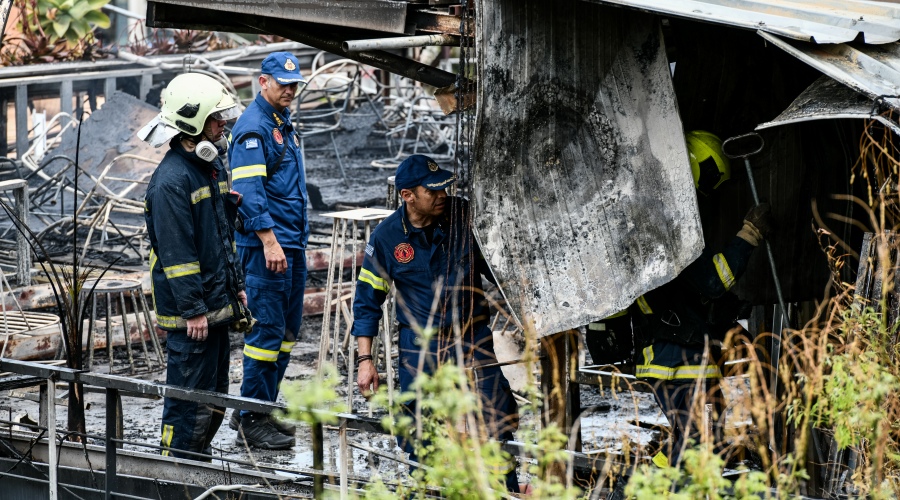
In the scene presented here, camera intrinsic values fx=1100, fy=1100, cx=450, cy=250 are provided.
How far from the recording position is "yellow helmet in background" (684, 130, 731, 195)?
4965mm

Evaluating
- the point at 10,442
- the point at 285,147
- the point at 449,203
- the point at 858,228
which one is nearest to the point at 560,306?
the point at 449,203

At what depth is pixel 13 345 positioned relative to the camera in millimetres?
8289

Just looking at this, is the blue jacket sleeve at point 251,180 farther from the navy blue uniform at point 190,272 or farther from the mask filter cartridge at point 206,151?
the mask filter cartridge at point 206,151

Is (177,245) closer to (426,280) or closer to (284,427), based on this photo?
(426,280)

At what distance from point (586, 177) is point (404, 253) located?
43.2 inches

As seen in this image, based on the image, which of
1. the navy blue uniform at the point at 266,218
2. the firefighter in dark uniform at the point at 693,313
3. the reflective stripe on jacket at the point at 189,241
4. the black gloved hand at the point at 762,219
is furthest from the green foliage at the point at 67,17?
the black gloved hand at the point at 762,219

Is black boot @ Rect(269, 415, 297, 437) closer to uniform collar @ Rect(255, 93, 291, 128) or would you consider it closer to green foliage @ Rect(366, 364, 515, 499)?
uniform collar @ Rect(255, 93, 291, 128)

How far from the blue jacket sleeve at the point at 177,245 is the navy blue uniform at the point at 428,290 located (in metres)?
0.91

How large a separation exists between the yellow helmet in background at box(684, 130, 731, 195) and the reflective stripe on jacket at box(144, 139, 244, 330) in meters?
2.60

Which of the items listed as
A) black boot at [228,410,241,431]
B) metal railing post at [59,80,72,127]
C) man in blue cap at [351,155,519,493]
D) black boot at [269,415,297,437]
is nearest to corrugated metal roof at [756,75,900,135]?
man in blue cap at [351,155,519,493]

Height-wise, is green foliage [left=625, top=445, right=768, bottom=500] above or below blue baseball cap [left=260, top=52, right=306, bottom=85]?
below

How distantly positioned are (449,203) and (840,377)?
7.50ft

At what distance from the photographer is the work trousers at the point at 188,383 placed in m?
5.98

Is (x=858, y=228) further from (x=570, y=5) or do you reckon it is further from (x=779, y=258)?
(x=570, y=5)
